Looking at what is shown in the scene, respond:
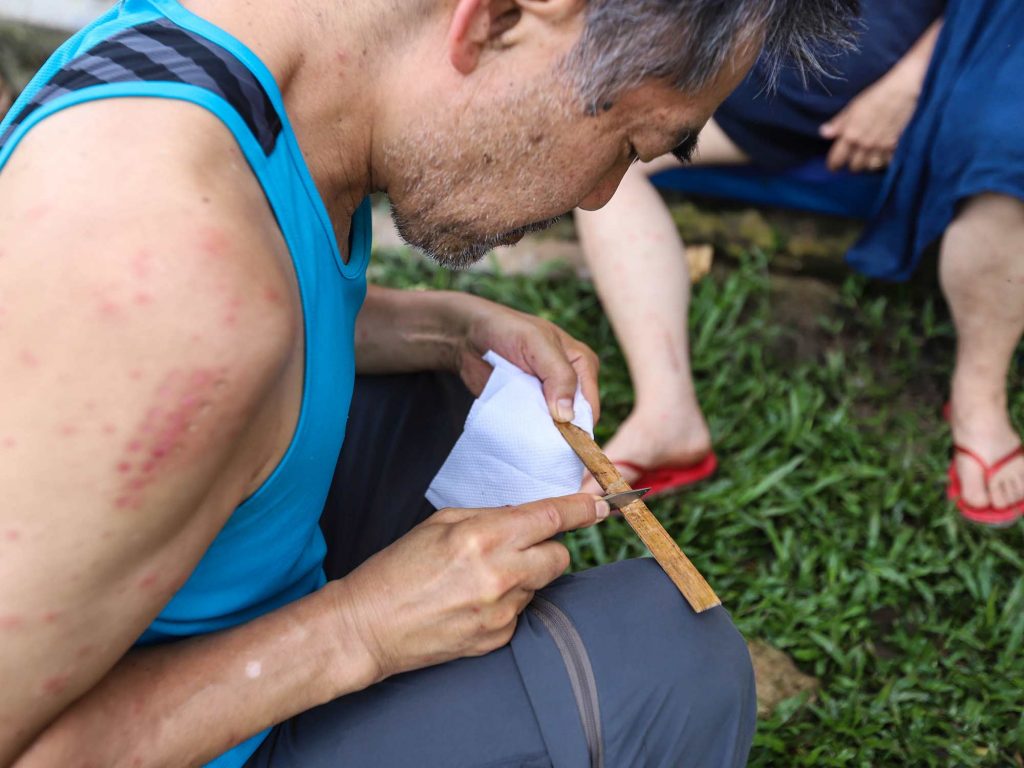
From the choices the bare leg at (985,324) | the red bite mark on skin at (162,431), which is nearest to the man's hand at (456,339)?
the red bite mark on skin at (162,431)

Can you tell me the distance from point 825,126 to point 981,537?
3.37ft

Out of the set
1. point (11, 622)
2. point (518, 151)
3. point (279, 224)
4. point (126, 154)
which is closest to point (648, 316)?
point (518, 151)

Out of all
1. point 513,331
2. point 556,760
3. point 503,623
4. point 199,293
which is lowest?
point 556,760

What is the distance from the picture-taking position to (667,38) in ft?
3.33

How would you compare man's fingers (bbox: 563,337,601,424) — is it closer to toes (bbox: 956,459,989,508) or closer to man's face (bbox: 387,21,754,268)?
man's face (bbox: 387,21,754,268)

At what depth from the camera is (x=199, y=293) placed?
80cm

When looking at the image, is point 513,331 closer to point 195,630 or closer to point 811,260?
point 195,630

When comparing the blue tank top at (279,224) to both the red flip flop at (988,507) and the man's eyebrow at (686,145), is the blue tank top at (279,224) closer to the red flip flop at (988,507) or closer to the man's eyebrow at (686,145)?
the man's eyebrow at (686,145)

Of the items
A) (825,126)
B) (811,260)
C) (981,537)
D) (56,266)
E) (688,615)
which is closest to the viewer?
(56,266)

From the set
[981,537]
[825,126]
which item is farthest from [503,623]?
[825,126]

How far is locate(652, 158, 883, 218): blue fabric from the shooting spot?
8.08ft

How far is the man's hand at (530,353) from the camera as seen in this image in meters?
1.47

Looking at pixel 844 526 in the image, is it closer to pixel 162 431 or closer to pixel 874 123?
pixel 874 123

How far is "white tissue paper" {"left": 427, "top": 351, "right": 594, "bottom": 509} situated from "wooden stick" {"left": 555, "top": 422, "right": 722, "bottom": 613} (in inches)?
1.3
